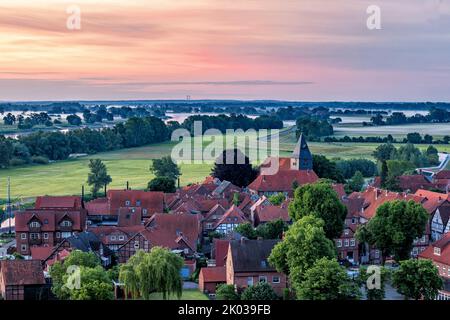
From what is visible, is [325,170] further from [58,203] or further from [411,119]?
[411,119]

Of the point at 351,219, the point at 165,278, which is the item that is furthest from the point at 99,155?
the point at 165,278

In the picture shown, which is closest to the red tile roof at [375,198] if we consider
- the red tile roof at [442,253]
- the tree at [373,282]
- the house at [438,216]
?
the house at [438,216]

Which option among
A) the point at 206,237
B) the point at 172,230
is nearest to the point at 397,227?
the point at 172,230

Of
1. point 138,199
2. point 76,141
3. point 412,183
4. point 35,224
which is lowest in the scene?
point 35,224

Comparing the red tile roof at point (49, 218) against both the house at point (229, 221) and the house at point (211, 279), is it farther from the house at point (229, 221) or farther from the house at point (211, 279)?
the house at point (211, 279)

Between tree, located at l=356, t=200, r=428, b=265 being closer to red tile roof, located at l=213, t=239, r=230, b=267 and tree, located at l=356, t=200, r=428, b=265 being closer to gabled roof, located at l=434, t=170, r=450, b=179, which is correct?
red tile roof, located at l=213, t=239, r=230, b=267

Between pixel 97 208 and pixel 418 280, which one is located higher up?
pixel 97 208
